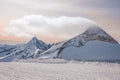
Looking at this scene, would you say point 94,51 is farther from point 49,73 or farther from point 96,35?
point 49,73

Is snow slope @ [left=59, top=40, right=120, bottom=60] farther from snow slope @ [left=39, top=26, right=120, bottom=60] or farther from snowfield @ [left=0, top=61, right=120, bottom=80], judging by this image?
snowfield @ [left=0, top=61, right=120, bottom=80]

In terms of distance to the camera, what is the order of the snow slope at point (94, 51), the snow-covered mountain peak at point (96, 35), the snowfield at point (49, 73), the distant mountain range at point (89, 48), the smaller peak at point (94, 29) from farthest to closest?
the smaller peak at point (94, 29)
the snow-covered mountain peak at point (96, 35)
the distant mountain range at point (89, 48)
the snow slope at point (94, 51)
the snowfield at point (49, 73)

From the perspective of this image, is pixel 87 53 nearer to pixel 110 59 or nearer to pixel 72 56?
pixel 72 56

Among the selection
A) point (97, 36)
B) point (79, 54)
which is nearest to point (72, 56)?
point (79, 54)

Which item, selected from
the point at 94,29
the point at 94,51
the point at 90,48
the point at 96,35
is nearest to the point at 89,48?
the point at 90,48

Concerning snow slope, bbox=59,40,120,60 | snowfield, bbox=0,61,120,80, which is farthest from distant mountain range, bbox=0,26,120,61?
snowfield, bbox=0,61,120,80

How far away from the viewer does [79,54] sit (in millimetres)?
95250

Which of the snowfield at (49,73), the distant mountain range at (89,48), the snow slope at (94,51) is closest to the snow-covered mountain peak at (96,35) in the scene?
the distant mountain range at (89,48)

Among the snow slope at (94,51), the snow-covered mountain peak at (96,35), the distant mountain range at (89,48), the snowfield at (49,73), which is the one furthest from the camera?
the snow-covered mountain peak at (96,35)

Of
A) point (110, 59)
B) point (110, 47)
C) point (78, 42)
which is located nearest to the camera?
point (110, 59)

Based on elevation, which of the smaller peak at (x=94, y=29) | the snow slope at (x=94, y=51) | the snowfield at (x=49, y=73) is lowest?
the snowfield at (x=49, y=73)

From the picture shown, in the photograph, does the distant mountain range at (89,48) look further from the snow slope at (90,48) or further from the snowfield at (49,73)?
the snowfield at (49,73)

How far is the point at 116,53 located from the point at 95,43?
40.4 feet

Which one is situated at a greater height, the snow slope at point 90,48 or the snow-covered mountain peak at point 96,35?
the snow-covered mountain peak at point 96,35
